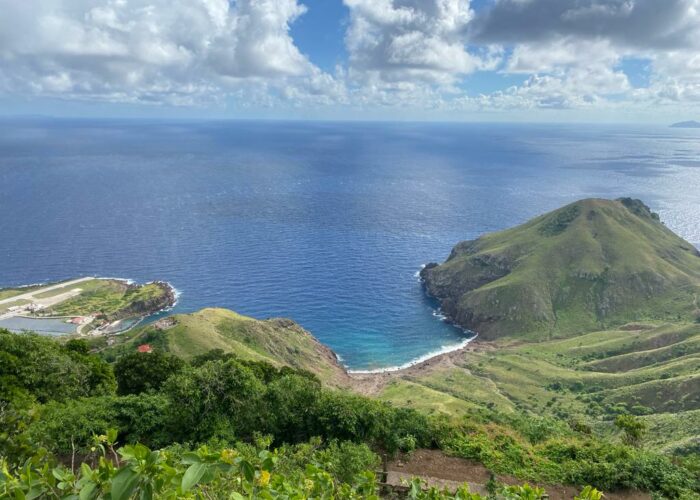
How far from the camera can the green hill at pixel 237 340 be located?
9456 cm

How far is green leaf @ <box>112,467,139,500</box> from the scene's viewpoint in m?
6.02

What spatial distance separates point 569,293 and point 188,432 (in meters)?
138

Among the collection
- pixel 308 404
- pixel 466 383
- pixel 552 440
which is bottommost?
pixel 466 383

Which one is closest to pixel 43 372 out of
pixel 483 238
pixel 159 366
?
pixel 159 366

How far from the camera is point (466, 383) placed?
354ft

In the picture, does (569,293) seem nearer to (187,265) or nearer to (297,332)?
(297,332)

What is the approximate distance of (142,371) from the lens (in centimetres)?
6009

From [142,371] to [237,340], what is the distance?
4661 centimetres

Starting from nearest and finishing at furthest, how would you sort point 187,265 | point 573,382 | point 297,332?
point 573,382 < point 297,332 < point 187,265

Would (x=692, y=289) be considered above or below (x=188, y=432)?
below

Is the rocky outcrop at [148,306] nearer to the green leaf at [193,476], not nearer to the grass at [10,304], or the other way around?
the grass at [10,304]

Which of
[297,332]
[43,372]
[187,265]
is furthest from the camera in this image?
[187,265]

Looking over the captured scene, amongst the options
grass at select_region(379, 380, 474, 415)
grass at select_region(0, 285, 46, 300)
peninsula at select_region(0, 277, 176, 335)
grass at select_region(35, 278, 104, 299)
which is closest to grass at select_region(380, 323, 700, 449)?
grass at select_region(379, 380, 474, 415)

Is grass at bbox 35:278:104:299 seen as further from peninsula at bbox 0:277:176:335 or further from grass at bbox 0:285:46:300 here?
grass at bbox 0:285:46:300
